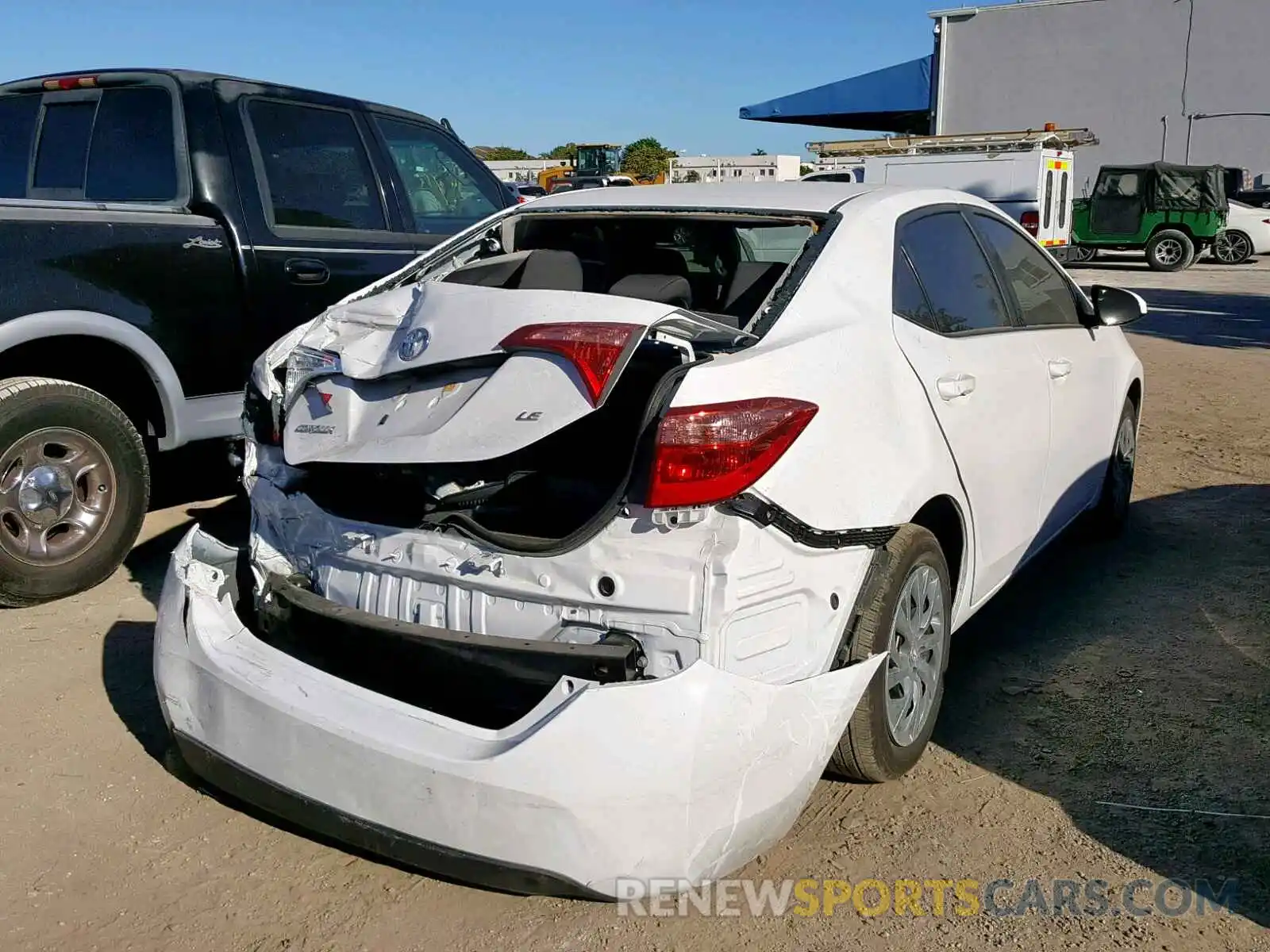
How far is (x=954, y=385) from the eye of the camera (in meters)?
3.30

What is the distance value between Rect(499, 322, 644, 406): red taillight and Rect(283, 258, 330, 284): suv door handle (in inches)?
106

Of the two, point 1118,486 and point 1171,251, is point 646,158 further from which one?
point 1118,486

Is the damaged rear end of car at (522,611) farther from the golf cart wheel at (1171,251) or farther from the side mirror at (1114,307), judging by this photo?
the golf cart wheel at (1171,251)

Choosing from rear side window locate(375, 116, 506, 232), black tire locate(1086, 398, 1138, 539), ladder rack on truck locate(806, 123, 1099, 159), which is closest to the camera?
black tire locate(1086, 398, 1138, 539)

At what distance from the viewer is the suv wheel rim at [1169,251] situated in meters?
21.8

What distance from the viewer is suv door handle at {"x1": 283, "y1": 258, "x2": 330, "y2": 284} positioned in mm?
5141

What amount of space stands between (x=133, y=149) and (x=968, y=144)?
615 inches

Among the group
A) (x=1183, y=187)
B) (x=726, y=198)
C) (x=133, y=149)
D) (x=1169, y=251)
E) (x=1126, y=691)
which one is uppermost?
(x=133, y=149)

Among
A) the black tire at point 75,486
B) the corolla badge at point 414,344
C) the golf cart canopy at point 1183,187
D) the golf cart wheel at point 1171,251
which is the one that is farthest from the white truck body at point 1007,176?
the corolla badge at point 414,344

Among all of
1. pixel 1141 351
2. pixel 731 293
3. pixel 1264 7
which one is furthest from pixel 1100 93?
pixel 731 293

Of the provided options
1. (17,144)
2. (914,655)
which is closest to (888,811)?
(914,655)

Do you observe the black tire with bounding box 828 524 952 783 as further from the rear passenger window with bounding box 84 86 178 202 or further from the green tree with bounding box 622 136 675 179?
the green tree with bounding box 622 136 675 179

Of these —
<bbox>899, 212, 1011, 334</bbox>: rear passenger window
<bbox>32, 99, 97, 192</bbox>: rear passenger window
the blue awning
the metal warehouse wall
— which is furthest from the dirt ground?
the blue awning

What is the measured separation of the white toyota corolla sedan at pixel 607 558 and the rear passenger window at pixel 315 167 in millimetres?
2027
